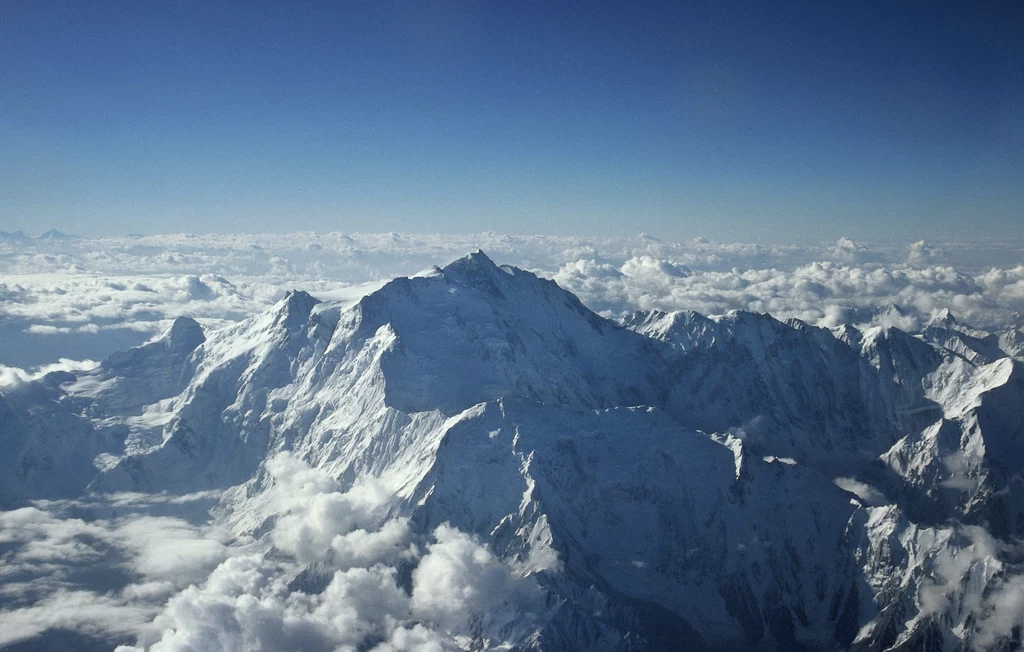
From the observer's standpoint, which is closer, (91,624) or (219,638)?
(219,638)

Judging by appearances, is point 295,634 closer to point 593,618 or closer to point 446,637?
point 446,637

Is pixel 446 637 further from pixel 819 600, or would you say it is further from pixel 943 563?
pixel 943 563

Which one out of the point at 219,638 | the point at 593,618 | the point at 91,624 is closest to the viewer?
the point at 219,638

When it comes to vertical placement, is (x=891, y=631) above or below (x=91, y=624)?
above

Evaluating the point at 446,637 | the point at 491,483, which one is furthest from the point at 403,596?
the point at 491,483

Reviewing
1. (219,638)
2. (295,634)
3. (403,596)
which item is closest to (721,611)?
(403,596)

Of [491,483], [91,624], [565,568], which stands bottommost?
[91,624]

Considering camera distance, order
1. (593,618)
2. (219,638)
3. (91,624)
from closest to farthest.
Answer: (219,638), (593,618), (91,624)

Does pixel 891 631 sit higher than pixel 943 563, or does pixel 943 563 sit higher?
pixel 943 563

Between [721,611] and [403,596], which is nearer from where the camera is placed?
[403,596]
